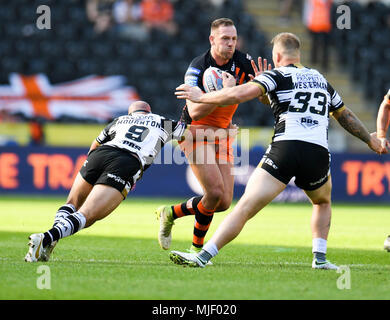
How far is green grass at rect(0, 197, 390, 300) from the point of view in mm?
5719

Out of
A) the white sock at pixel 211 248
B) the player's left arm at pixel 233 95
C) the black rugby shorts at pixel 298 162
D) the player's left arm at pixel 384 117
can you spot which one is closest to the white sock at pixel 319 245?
the black rugby shorts at pixel 298 162

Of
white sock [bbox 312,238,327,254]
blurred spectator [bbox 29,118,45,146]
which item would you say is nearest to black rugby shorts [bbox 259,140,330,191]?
white sock [bbox 312,238,327,254]

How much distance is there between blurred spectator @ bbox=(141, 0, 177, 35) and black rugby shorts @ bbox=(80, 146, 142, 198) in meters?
15.8

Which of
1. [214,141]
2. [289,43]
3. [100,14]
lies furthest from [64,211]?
[100,14]

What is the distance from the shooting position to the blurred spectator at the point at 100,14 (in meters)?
22.8

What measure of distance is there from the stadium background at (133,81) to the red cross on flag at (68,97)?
0.03 meters

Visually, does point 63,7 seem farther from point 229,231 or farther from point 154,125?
point 229,231

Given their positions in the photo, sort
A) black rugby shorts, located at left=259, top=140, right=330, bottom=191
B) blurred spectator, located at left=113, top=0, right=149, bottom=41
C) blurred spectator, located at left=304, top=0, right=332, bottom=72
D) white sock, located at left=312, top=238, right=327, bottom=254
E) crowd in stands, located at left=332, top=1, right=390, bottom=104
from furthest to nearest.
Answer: crowd in stands, located at left=332, top=1, right=390, bottom=104 < blurred spectator, located at left=304, top=0, right=332, bottom=72 < blurred spectator, located at left=113, top=0, right=149, bottom=41 < white sock, located at left=312, top=238, right=327, bottom=254 < black rugby shorts, located at left=259, top=140, right=330, bottom=191

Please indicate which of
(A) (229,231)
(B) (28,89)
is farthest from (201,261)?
(B) (28,89)

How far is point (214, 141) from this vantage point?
858cm

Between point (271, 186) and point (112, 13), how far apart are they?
1737 cm

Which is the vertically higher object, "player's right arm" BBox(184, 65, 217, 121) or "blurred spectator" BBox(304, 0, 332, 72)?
"blurred spectator" BBox(304, 0, 332, 72)

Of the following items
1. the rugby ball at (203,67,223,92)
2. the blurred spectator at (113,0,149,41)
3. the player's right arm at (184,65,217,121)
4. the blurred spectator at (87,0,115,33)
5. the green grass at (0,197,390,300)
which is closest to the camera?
the green grass at (0,197,390,300)

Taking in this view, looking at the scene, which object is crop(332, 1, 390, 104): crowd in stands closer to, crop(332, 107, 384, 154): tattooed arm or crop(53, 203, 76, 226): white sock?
crop(332, 107, 384, 154): tattooed arm
